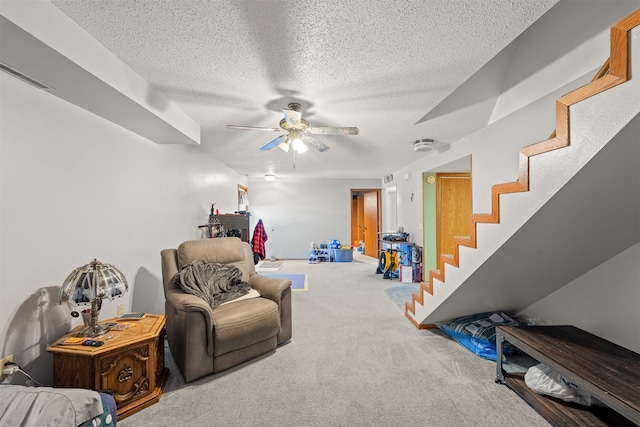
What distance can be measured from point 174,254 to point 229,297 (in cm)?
71

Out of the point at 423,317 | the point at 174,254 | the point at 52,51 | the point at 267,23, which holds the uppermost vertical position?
the point at 267,23

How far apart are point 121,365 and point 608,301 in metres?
3.34

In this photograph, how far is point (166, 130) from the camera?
247cm

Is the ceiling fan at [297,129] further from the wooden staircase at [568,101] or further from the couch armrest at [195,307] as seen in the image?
the couch armrest at [195,307]

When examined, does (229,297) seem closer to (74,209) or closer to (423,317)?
(74,209)

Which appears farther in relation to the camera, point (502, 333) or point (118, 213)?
point (118, 213)

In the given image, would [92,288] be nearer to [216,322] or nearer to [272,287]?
[216,322]

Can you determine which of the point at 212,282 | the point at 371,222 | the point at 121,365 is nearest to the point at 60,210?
the point at 121,365

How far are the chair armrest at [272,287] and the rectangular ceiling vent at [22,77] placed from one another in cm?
216

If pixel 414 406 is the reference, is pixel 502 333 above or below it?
above

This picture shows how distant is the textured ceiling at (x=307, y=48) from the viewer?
1316 mm

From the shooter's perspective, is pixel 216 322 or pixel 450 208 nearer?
pixel 216 322

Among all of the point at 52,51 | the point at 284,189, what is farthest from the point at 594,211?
the point at 284,189

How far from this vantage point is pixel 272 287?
2.62m
